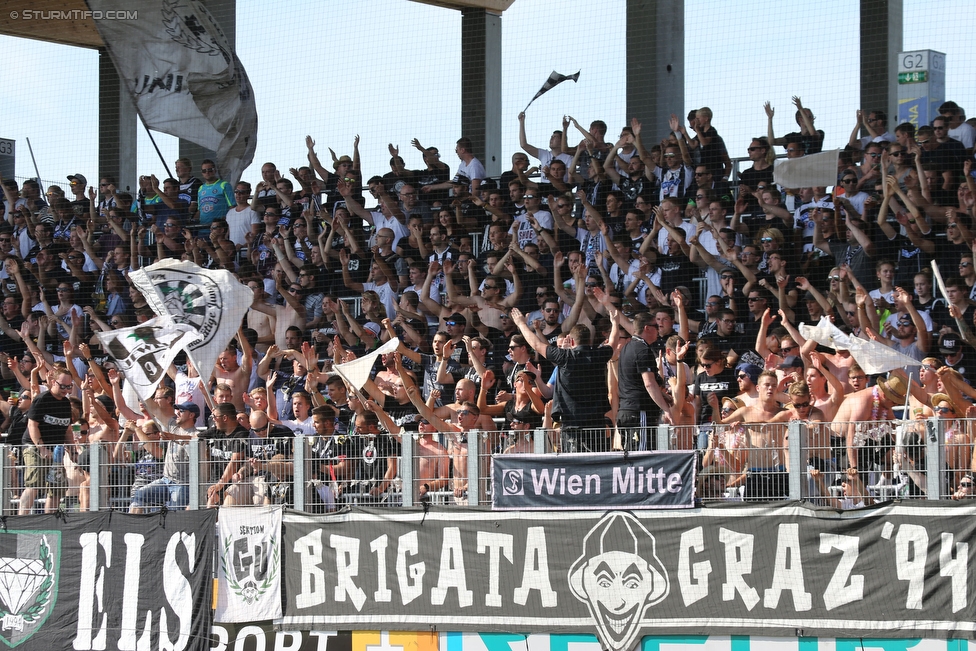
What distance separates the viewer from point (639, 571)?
25.8 feet

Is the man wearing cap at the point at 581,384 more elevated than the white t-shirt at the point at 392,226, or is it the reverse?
the white t-shirt at the point at 392,226

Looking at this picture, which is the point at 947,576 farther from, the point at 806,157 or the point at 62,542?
the point at 62,542

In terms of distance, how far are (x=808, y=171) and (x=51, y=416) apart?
6.47 metres

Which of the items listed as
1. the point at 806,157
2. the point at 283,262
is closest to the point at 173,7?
the point at 283,262

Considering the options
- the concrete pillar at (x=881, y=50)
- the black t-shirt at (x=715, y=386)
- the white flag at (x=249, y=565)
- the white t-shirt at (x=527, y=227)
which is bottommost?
the white flag at (x=249, y=565)

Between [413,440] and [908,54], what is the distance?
6.01m

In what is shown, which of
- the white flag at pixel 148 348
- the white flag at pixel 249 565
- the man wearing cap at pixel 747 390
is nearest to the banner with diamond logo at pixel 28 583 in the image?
the white flag at pixel 148 348

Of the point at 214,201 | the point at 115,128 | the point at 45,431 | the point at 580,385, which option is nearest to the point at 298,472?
the point at 580,385

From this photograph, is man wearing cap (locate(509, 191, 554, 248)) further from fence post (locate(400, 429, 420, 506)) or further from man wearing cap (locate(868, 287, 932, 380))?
man wearing cap (locate(868, 287, 932, 380))

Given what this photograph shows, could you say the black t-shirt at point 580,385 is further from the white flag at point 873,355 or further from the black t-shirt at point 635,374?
the white flag at point 873,355

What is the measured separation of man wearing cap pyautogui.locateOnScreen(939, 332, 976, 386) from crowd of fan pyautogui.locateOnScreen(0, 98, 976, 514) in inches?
0.6

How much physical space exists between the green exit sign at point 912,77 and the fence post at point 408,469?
595 cm

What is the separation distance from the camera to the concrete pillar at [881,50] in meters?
12.3

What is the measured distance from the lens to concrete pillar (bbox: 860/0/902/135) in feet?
40.4
